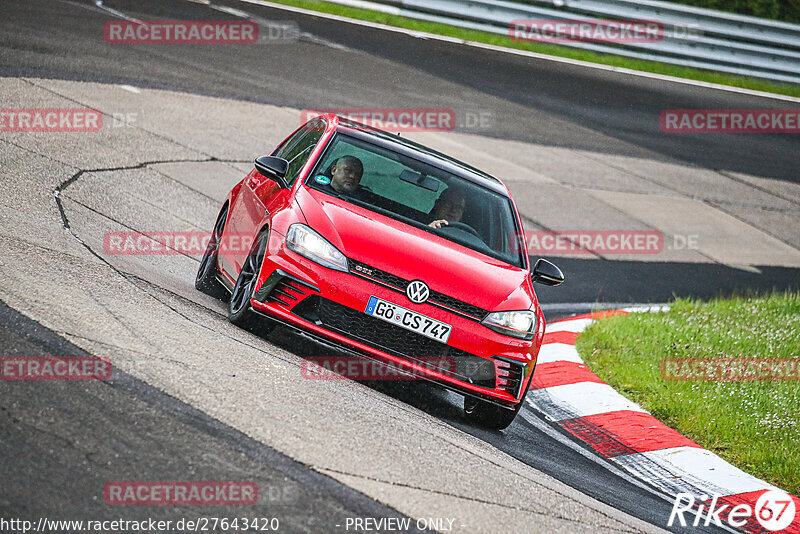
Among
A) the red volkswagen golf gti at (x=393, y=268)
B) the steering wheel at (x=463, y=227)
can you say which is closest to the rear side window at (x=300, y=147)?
the red volkswagen golf gti at (x=393, y=268)

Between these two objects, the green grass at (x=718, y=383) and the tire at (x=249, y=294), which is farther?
the green grass at (x=718, y=383)

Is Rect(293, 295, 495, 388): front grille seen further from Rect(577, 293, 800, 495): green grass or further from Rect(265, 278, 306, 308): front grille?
Rect(577, 293, 800, 495): green grass

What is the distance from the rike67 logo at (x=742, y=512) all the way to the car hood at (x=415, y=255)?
1.57 meters

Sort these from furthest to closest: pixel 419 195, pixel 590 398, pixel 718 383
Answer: pixel 718 383
pixel 590 398
pixel 419 195

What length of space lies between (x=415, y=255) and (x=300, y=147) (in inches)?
72.0

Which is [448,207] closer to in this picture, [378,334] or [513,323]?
[513,323]

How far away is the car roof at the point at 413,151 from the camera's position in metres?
7.57

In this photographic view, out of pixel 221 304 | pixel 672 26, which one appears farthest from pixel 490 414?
pixel 672 26

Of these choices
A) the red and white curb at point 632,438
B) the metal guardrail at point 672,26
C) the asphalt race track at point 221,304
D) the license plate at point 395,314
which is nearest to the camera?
the asphalt race track at point 221,304

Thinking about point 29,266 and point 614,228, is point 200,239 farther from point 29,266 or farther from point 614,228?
point 614,228

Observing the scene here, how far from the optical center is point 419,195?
24.5 ft

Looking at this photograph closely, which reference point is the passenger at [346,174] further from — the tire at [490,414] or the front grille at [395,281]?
the tire at [490,414]

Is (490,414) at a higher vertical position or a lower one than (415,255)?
lower

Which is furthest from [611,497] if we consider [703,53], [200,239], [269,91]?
[703,53]
